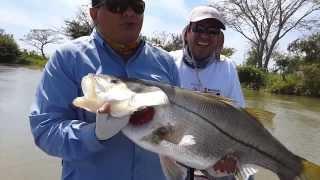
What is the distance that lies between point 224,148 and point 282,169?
54cm

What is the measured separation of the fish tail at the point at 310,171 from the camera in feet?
10.9

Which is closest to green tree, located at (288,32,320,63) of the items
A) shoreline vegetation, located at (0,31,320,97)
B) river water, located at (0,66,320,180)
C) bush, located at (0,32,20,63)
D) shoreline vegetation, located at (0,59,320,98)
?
shoreline vegetation, located at (0,31,320,97)

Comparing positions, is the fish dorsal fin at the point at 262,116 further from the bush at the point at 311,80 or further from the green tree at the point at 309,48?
the green tree at the point at 309,48

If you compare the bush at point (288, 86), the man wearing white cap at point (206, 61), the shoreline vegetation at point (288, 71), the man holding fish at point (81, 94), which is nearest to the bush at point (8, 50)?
the shoreline vegetation at point (288, 71)

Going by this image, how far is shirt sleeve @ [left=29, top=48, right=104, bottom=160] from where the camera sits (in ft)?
9.59

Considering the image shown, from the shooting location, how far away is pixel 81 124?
2963 mm

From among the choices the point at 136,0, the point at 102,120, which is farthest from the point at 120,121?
the point at 136,0

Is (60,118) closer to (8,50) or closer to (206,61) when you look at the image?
(206,61)

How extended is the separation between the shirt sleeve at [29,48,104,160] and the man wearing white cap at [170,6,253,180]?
2048 mm

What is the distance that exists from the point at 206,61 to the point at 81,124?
2.39 m

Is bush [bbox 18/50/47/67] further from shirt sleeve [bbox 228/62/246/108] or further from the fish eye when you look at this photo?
the fish eye

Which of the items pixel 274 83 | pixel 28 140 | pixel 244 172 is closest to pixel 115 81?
pixel 244 172

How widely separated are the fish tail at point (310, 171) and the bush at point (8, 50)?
65209 millimetres

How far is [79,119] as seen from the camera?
315cm
